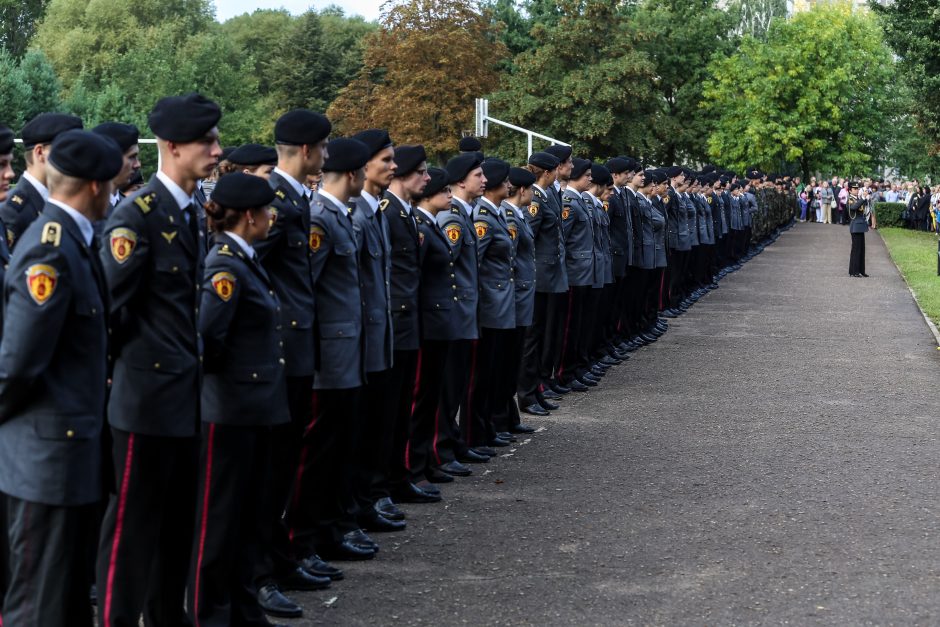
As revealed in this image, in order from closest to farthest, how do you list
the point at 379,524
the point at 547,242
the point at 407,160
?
the point at 379,524
the point at 407,160
the point at 547,242

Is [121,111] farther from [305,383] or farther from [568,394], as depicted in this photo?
[305,383]

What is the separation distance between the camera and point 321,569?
697cm

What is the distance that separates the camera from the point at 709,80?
237ft

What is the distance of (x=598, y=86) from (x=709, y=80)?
10427mm

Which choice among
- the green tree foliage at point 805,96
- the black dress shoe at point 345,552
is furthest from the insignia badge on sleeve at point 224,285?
the green tree foliage at point 805,96

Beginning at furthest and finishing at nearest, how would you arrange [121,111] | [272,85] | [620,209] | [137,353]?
[272,85], [121,111], [620,209], [137,353]

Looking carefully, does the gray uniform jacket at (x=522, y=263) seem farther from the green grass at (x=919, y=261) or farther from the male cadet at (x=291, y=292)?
the green grass at (x=919, y=261)

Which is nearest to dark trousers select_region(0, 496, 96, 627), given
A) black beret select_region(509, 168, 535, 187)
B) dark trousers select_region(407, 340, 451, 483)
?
dark trousers select_region(407, 340, 451, 483)

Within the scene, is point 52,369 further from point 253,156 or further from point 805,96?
point 805,96

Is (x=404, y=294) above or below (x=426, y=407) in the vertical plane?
above

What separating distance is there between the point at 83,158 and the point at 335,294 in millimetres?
2544

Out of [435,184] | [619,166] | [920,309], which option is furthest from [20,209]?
[920,309]

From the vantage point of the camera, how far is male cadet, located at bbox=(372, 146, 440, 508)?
8531 mm

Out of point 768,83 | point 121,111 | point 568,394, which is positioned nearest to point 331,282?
point 568,394
